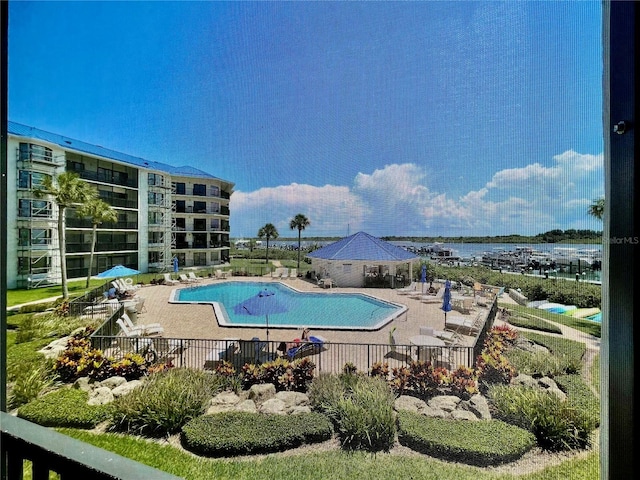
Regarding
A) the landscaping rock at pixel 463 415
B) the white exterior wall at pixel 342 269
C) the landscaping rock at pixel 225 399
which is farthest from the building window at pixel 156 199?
the landscaping rock at pixel 463 415

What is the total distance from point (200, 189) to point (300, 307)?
123 centimetres

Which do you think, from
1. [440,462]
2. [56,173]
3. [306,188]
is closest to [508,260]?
[440,462]

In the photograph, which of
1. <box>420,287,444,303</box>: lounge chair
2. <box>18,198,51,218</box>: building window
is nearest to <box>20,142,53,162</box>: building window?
<box>18,198,51,218</box>: building window

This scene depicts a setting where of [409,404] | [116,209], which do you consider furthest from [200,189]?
[409,404]

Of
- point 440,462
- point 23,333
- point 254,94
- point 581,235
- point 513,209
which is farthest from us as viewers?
point 23,333

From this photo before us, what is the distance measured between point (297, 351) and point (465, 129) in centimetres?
173

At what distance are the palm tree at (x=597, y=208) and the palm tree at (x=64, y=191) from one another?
2.88 m

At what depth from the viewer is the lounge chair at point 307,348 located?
192 cm

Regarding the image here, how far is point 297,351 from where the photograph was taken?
1.94m

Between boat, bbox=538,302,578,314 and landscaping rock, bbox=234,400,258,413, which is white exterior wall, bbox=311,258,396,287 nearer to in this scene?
boat, bbox=538,302,578,314

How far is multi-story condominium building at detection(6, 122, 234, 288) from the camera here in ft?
6.24

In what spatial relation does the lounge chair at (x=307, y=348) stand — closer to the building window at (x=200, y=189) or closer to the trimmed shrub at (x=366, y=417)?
the trimmed shrub at (x=366, y=417)

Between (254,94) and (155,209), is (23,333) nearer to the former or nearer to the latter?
(155,209)

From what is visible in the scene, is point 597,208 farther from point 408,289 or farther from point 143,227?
point 143,227
